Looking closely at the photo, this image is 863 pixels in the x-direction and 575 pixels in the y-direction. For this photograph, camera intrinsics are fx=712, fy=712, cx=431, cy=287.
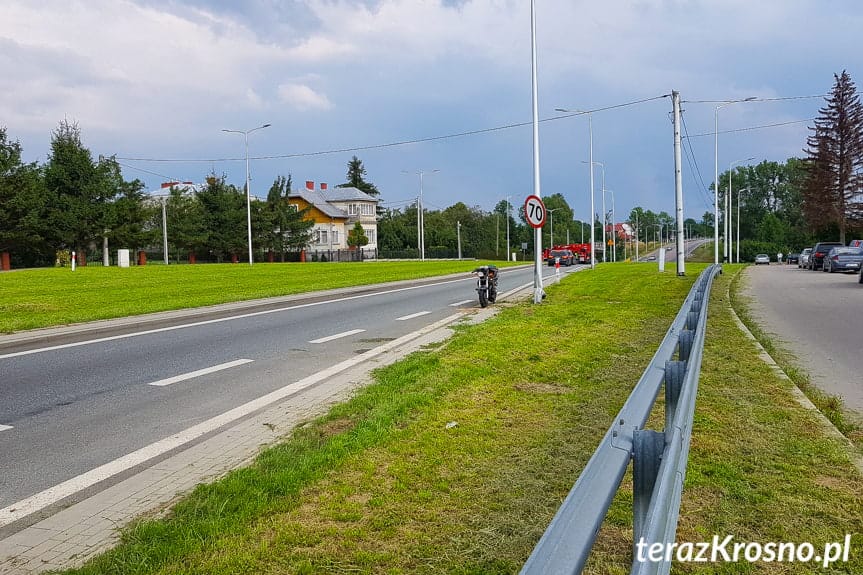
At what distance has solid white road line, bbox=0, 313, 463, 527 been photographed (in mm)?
4484

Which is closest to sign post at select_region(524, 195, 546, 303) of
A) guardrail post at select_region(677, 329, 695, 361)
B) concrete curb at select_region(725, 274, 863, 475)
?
concrete curb at select_region(725, 274, 863, 475)

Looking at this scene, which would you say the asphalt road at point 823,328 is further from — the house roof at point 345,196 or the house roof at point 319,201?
the house roof at point 345,196

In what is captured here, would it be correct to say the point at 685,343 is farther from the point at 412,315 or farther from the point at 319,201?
the point at 319,201

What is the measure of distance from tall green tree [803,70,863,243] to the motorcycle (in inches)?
3072

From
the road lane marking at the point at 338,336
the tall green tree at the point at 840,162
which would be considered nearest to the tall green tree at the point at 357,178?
the tall green tree at the point at 840,162

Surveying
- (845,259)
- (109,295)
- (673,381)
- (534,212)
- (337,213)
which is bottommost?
(109,295)

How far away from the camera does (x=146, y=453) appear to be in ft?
18.4

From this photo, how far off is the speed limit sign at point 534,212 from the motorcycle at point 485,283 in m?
1.66

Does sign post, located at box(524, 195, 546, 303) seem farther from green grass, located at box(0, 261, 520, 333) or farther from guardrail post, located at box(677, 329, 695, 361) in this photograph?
guardrail post, located at box(677, 329, 695, 361)

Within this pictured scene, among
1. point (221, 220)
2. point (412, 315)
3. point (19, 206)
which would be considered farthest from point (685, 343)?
point (221, 220)

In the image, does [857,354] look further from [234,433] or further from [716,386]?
[234,433]

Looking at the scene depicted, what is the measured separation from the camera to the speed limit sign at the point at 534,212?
17750 mm

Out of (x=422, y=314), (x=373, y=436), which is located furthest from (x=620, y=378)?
(x=422, y=314)

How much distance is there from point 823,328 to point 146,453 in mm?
12038
